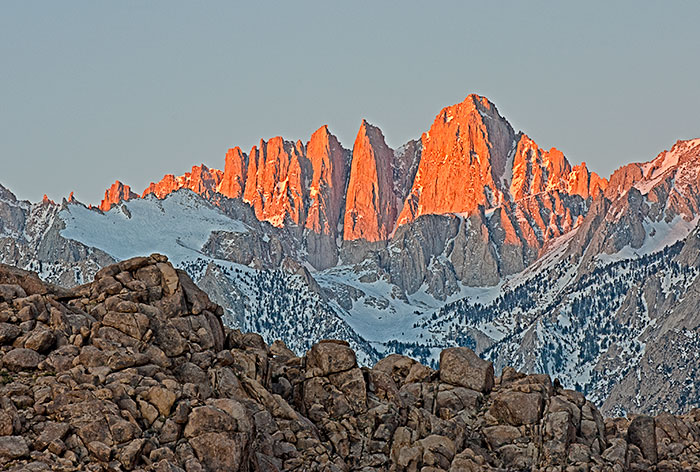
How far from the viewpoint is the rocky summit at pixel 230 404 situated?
165 ft

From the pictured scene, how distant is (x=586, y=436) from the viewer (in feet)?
215

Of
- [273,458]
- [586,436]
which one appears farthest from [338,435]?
[586,436]

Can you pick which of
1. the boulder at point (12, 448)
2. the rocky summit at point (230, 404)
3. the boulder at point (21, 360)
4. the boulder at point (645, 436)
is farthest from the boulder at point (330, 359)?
the boulder at point (12, 448)

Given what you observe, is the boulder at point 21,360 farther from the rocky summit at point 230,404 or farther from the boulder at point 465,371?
the boulder at point 465,371

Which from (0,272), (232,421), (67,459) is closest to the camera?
(67,459)

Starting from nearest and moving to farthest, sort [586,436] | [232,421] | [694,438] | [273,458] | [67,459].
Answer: [67,459]
[232,421]
[273,458]
[586,436]
[694,438]

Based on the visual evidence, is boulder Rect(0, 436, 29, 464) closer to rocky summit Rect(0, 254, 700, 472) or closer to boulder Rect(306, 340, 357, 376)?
rocky summit Rect(0, 254, 700, 472)

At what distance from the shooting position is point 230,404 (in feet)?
175

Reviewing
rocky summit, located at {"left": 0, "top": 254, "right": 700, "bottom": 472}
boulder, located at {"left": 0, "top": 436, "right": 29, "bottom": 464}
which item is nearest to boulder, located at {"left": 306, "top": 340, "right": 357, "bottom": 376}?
rocky summit, located at {"left": 0, "top": 254, "right": 700, "bottom": 472}

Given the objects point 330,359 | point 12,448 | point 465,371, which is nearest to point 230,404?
point 12,448

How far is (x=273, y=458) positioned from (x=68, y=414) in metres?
10.3

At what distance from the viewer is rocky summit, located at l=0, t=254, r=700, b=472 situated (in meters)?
50.3

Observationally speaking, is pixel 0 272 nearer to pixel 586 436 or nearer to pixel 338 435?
pixel 338 435

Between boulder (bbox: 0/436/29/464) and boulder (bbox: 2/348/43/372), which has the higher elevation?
boulder (bbox: 2/348/43/372)
